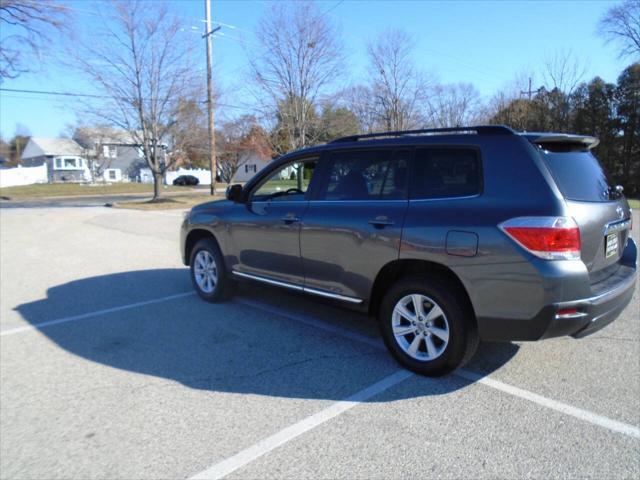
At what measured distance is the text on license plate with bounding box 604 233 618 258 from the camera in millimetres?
3461

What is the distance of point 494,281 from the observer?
10.4 feet

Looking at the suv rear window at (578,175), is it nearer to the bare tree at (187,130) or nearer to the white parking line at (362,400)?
the white parking line at (362,400)

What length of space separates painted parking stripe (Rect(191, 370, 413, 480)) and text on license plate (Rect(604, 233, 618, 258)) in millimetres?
1723

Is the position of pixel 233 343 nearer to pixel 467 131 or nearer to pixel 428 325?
pixel 428 325

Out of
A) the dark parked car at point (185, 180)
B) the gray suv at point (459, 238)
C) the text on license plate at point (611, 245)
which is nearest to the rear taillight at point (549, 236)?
the gray suv at point (459, 238)

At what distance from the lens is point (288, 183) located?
512 centimetres

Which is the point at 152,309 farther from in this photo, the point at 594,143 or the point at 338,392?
the point at 594,143

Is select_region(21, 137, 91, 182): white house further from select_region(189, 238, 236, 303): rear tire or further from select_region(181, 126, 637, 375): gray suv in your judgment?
select_region(181, 126, 637, 375): gray suv

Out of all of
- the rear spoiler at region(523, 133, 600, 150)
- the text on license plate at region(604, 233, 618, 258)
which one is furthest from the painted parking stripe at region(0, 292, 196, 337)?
the text on license plate at region(604, 233, 618, 258)

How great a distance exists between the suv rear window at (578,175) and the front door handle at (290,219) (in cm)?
220

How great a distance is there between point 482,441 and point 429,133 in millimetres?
2302

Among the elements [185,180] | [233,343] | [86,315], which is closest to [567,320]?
[233,343]

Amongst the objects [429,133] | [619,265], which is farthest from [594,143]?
[429,133]

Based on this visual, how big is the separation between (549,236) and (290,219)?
7.71 feet
